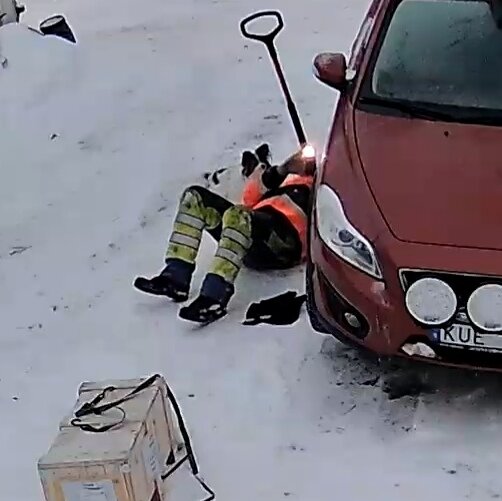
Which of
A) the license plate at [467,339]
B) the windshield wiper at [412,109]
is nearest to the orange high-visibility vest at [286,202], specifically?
the windshield wiper at [412,109]

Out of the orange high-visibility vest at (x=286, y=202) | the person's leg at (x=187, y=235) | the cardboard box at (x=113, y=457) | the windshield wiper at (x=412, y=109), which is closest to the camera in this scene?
the cardboard box at (x=113, y=457)

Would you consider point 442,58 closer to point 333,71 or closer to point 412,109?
point 412,109

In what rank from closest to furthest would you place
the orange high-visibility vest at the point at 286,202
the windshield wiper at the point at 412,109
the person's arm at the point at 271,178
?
the windshield wiper at the point at 412,109
the orange high-visibility vest at the point at 286,202
the person's arm at the point at 271,178

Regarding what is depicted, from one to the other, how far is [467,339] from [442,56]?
1.51m

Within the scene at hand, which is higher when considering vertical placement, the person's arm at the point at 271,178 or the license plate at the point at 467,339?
the license plate at the point at 467,339

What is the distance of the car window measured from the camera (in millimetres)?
5332

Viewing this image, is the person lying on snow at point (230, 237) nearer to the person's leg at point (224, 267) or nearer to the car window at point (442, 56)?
the person's leg at point (224, 267)

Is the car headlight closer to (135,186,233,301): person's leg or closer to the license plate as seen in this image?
the license plate

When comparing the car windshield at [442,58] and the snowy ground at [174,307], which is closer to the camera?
the snowy ground at [174,307]

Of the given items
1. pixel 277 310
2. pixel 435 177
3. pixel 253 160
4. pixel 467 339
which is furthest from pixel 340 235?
pixel 253 160

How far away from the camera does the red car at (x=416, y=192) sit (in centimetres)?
459

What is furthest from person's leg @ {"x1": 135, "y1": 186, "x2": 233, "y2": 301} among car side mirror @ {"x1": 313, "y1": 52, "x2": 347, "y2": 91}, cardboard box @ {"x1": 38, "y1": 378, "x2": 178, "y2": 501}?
cardboard box @ {"x1": 38, "y1": 378, "x2": 178, "y2": 501}

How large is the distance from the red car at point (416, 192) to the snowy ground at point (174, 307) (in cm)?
34

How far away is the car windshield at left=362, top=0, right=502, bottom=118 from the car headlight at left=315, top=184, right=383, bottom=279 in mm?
589
